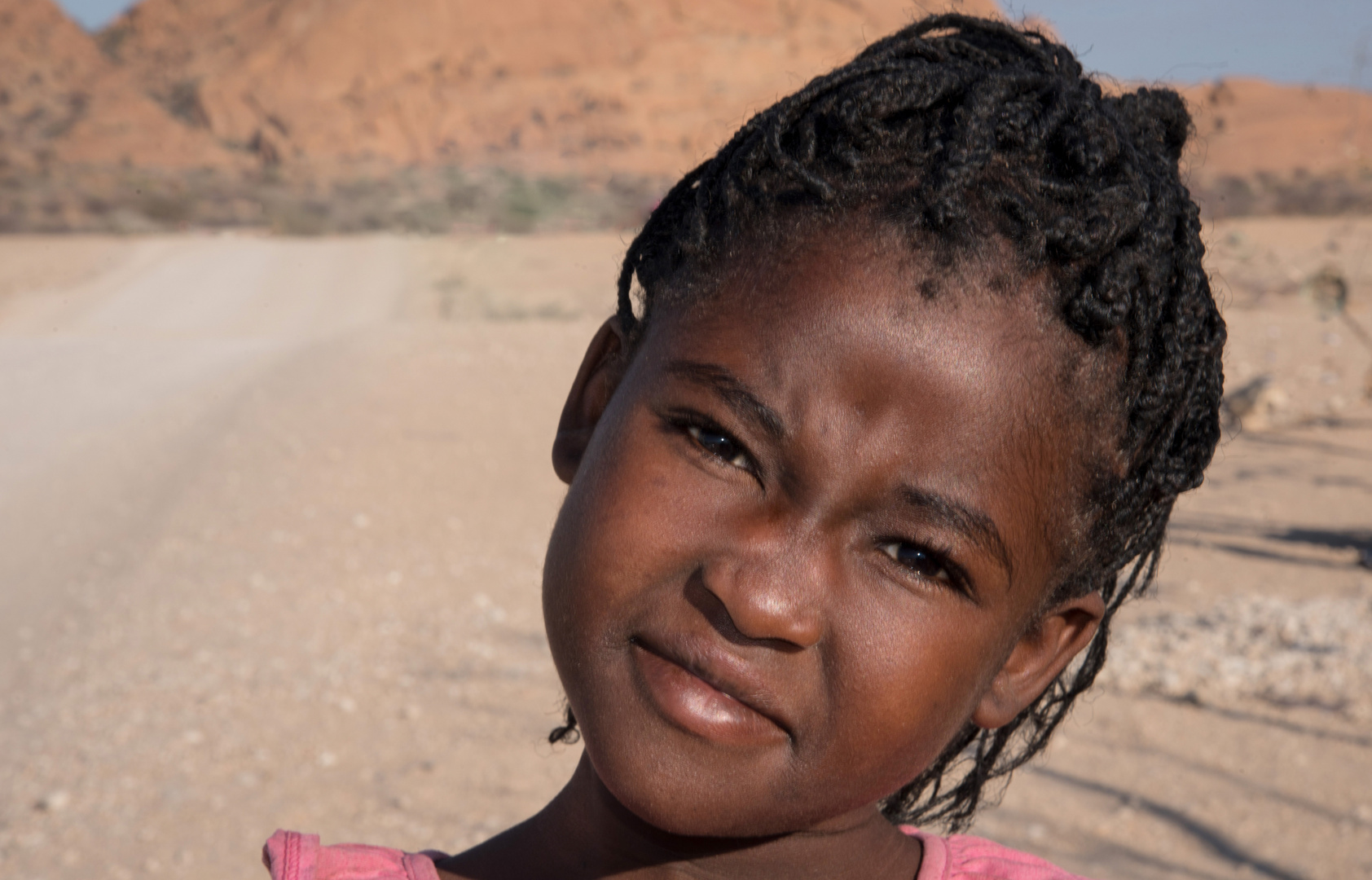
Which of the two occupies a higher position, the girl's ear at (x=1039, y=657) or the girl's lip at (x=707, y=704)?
the girl's lip at (x=707, y=704)

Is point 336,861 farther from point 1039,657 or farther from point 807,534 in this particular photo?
point 1039,657

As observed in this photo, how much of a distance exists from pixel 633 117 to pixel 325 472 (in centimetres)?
2871

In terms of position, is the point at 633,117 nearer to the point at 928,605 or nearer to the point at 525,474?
the point at 525,474

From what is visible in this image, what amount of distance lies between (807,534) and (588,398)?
0.43 metres

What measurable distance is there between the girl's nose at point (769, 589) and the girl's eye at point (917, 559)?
2.6 inches

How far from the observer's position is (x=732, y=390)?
1.10 metres

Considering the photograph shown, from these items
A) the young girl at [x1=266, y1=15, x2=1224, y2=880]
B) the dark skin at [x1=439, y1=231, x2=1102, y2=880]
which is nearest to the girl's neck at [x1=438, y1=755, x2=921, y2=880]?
the young girl at [x1=266, y1=15, x2=1224, y2=880]

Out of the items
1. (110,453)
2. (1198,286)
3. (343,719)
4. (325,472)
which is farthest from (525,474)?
Answer: (1198,286)

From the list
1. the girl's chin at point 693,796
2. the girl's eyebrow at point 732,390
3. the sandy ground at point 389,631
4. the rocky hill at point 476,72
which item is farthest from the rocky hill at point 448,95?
the girl's chin at point 693,796

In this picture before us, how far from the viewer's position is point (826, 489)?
1053mm

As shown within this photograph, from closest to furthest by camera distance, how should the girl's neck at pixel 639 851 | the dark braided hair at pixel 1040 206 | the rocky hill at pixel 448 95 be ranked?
1. the dark braided hair at pixel 1040 206
2. the girl's neck at pixel 639 851
3. the rocky hill at pixel 448 95

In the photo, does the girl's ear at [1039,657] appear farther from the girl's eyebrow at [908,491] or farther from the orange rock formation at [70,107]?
the orange rock formation at [70,107]

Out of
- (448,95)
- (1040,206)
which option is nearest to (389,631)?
(1040,206)

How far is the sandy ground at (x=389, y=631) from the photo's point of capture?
121 inches
